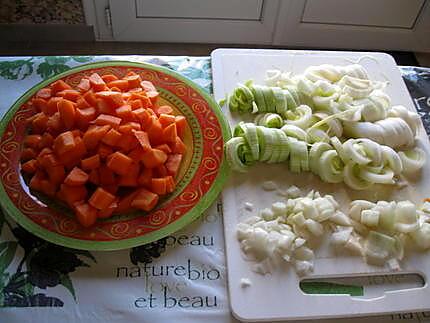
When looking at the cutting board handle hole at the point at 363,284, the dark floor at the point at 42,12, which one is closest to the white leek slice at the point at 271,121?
the cutting board handle hole at the point at 363,284

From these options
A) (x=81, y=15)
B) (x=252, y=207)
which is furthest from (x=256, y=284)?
(x=81, y=15)

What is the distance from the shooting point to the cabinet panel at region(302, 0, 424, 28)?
2.27 meters

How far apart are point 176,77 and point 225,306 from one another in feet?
2.04

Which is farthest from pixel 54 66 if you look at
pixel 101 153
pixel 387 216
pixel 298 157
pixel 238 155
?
pixel 387 216

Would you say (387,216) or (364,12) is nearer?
(387,216)

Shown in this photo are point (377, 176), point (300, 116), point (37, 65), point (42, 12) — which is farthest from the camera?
point (42, 12)

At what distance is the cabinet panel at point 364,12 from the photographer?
227 centimetres

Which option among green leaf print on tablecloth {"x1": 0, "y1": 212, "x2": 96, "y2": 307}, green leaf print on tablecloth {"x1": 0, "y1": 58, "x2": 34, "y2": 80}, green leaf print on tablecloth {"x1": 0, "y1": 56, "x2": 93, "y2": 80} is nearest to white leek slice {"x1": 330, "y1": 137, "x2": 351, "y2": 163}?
green leaf print on tablecloth {"x1": 0, "y1": 212, "x2": 96, "y2": 307}

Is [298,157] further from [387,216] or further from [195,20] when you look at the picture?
[195,20]

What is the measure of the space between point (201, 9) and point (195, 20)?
0.23 feet

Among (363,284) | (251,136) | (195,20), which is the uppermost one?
(251,136)

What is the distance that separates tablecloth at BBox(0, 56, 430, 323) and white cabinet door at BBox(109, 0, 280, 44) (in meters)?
1.59

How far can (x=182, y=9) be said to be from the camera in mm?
2268

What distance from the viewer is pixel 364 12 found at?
2.32m
